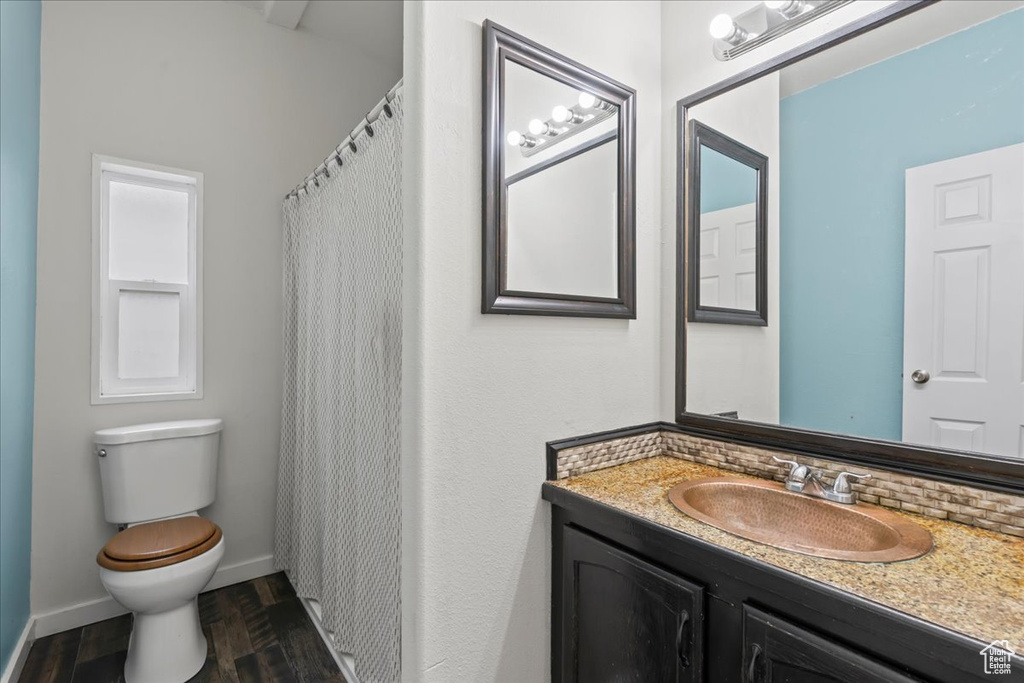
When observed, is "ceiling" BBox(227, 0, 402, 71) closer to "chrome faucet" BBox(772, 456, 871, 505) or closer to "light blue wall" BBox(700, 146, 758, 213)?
"light blue wall" BBox(700, 146, 758, 213)

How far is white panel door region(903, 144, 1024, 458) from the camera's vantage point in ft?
3.11

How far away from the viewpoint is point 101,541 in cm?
202

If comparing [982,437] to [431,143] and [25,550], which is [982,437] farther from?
[25,550]

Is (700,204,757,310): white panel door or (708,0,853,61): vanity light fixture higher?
(708,0,853,61): vanity light fixture

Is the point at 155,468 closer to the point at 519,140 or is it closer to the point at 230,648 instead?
the point at 230,648

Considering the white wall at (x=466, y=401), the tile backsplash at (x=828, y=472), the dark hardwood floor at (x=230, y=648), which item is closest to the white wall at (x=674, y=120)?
the tile backsplash at (x=828, y=472)

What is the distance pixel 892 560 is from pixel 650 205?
115 centimetres

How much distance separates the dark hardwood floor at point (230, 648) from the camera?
5.51 feet

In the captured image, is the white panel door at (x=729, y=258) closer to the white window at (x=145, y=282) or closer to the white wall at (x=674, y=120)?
the white wall at (x=674, y=120)

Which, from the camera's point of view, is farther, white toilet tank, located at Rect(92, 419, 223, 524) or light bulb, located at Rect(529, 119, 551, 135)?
white toilet tank, located at Rect(92, 419, 223, 524)

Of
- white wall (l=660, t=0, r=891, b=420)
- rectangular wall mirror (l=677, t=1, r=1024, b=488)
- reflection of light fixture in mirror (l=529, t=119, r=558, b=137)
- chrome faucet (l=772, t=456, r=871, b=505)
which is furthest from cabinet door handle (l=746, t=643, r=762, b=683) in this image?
reflection of light fixture in mirror (l=529, t=119, r=558, b=137)

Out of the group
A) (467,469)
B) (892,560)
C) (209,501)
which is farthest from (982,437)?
(209,501)

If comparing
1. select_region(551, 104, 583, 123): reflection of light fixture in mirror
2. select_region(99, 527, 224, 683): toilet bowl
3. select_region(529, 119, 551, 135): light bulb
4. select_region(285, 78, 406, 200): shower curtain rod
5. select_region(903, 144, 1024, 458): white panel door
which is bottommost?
select_region(99, 527, 224, 683): toilet bowl

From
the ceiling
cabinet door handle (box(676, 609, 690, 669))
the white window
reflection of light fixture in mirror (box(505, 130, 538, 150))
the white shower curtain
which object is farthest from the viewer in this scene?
the ceiling
